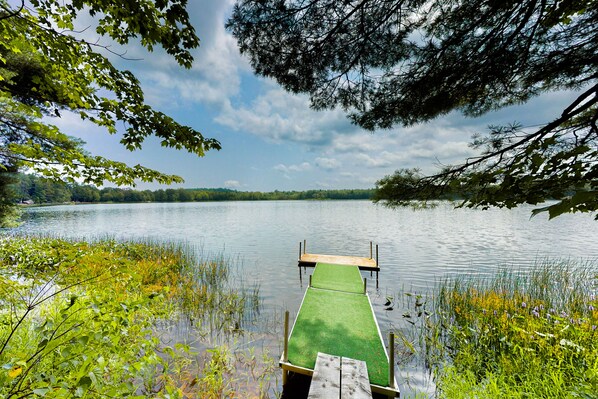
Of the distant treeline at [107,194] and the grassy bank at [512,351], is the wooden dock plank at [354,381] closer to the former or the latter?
the grassy bank at [512,351]

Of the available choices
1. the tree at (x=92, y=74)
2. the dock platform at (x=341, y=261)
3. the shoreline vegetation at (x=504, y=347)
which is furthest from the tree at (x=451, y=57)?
the dock platform at (x=341, y=261)

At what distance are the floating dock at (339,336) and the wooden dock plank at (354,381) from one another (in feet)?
1.78

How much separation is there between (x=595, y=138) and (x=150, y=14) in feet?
19.3

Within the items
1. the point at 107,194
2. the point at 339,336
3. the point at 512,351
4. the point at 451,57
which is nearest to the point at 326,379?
the point at 339,336

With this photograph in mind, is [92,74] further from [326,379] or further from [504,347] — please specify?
[504,347]

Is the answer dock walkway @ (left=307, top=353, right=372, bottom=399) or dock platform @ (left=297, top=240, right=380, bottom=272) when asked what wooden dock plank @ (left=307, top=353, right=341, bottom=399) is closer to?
dock walkway @ (left=307, top=353, right=372, bottom=399)

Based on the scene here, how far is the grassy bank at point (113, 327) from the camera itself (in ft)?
5.91

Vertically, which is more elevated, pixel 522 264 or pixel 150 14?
pixel 150 14

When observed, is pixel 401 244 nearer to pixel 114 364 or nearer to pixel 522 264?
pixel 522 264

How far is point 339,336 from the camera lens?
498cm

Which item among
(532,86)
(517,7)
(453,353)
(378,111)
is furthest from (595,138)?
(453,353)

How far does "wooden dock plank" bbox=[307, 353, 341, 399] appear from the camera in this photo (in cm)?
283

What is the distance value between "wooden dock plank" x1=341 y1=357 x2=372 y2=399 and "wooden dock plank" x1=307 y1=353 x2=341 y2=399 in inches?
2.6

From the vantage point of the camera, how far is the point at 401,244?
1809cm
